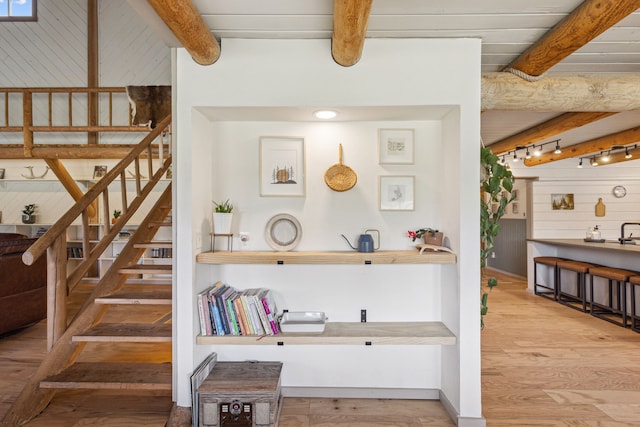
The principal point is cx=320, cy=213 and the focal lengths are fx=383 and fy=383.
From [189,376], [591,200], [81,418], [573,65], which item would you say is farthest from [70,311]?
[591,200]

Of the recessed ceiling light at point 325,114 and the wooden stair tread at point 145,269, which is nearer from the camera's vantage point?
the recessed ceiling light at point 325,114

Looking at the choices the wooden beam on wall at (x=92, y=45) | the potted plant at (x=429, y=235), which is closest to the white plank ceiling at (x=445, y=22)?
the potted plant at (x=429, y=235)

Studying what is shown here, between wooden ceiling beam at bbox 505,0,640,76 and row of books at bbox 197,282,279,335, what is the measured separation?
2.36 metres

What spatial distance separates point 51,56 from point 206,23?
254 inches

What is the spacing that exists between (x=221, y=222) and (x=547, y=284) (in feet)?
19.3

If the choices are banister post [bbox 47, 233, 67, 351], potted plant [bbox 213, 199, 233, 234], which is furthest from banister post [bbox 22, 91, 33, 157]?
Result: potted plant [bbox 213, 199, 233, 234]

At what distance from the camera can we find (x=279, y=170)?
2.78 m

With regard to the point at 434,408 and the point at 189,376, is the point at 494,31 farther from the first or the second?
the point at 189,376

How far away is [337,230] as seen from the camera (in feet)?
9.12

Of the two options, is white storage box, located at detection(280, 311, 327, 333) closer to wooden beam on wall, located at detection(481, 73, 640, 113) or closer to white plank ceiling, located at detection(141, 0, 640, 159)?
white plank ceiling, located at detection(141, 0, 640, 159)

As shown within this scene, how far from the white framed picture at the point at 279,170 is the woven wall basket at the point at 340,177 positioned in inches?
7.9

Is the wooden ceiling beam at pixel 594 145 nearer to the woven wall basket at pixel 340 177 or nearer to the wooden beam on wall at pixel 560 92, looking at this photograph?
the wooden beam on wall at pixel 560 92

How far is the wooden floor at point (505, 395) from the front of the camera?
2455mm

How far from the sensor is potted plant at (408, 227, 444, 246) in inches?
102
